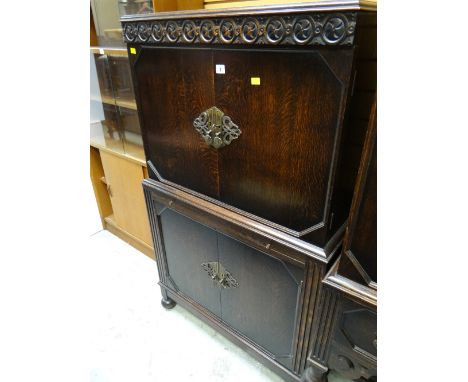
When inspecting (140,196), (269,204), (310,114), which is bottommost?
(140,196)

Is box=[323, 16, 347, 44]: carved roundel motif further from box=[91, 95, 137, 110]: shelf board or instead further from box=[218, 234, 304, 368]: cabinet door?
box=[91, 95, 137, 110]: shelf board

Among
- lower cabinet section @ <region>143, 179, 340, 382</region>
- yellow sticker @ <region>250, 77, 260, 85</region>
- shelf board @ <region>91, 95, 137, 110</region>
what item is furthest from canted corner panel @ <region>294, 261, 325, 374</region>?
shelf board @ <region>91, 95, 137, 110</region>

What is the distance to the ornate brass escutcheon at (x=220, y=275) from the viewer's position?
1.22m

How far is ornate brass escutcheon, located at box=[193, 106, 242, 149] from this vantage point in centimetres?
92

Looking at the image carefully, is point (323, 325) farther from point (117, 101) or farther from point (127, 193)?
point (117, 101)

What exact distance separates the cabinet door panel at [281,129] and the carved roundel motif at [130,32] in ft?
1.26

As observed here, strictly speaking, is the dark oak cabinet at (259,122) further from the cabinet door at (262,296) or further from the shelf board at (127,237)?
the shelf board at (127,237)

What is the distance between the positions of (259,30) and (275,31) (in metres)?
0.05

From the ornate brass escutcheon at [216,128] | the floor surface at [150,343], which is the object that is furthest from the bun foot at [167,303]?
the ornate brass escutcheon at [216,128]
